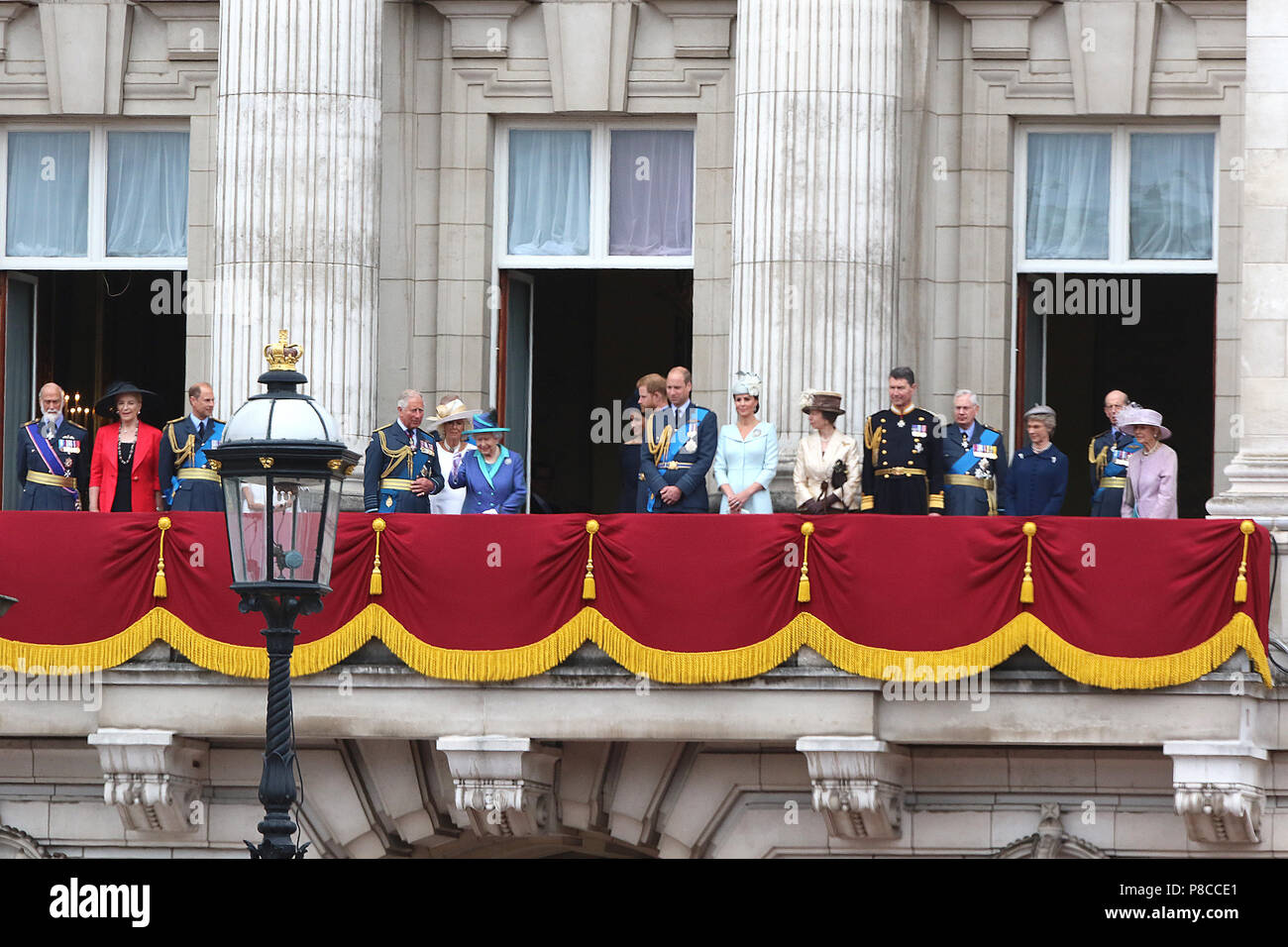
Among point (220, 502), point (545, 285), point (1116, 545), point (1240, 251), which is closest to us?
point (1116, 545)

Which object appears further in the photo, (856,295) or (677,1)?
(677,1)

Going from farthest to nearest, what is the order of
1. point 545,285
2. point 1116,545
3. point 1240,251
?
point 545,285 < point 1240,251 < point 1116,545

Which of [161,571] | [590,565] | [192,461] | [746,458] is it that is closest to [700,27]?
[746,458]

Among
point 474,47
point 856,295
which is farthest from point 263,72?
point 856,295

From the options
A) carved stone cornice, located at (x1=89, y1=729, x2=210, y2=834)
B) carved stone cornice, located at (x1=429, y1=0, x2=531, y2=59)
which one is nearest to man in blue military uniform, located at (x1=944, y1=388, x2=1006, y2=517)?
carved stone cornice, located at (x1=89, y1=729, x2=210, y2=834)

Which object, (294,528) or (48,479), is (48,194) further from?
(294,528)

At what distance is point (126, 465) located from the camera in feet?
93.8

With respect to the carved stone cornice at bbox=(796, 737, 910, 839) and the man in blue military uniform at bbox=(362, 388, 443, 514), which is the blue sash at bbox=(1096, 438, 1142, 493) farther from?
the man in blue military uniform at bbox=(362, 388, 443, 514)

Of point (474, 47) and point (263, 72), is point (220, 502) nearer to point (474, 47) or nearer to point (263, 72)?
point (263, 72)

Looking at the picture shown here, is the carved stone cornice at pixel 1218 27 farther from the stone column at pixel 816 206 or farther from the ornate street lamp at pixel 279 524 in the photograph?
the ornate street lamp at pixel 279 524

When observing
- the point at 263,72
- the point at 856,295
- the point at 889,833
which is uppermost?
the point at 263,72

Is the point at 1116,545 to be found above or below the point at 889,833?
above

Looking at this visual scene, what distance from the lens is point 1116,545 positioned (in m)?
25.6

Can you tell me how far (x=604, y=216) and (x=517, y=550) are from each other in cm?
623
